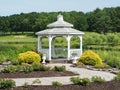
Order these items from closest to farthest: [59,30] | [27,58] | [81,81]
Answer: [81,81], [27,58], [59,30]

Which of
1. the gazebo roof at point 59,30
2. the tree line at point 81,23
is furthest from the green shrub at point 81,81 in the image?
the tree line at point 81,23

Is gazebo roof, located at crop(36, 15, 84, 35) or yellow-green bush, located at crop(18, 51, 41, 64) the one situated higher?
Result: gazebo roof, located at crop(36, 15, 84, 35)

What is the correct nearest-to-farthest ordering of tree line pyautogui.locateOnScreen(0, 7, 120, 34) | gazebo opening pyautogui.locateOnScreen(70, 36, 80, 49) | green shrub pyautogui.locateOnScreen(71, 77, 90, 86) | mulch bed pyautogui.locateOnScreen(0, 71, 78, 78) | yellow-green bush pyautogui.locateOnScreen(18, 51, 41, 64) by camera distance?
green shrub pyautogui.locateOnScreen(71, 77, 90, 86)
mulch bed pyautogui.locateOnScreen(0, 71, 78, 78)
yellow-green bush pyautogui.locateOnScreen(18, 51, 41, 64)
gazebo opening pyautogui.locateOnScreen(70, 36, 80, 49)
tree line pyautogui.locateOnScreen(0, 7, 120, 34)

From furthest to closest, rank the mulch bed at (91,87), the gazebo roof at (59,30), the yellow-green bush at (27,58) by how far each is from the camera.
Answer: the gazebo roof at (59,30) → the yellow-green bush at (27,58) → the mulch bed at (91,87)

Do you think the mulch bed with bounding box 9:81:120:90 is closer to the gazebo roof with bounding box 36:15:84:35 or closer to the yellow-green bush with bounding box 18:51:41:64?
the yellow-green bush with bounding box 18:51:41:64

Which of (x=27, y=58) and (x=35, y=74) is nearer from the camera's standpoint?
(x=35, y=74)

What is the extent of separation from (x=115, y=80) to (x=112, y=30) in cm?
8433

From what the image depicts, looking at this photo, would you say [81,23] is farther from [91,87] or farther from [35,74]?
[91,87]

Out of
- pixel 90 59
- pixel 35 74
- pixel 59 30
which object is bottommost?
pixel 35 74

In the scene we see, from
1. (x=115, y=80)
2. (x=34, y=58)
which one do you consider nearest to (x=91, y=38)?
(x=34, y=58)

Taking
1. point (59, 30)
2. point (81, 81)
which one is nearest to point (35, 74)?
point (81, 81)

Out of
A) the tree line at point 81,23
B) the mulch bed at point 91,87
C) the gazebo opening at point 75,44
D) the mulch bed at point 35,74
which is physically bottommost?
the mulch bed at point 91,87

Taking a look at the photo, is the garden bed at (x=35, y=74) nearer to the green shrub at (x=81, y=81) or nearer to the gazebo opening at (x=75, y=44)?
the green shrub at (x=81, y=81)

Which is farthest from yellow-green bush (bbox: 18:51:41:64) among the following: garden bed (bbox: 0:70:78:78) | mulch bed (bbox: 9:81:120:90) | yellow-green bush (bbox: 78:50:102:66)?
mulch bed (bbox: 9:81:120:90)
